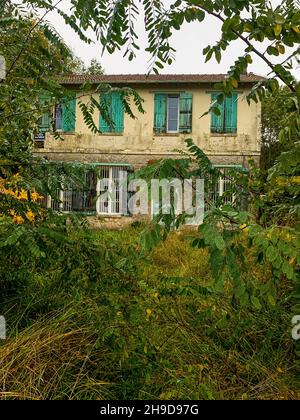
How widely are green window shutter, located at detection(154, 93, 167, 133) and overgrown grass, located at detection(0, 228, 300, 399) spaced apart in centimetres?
1221

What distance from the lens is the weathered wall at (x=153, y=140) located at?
15.1 m

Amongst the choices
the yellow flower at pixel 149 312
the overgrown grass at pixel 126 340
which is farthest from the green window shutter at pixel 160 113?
the yellow flower at pixel 149 312

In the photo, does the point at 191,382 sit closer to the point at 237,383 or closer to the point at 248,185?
the point at 237,383

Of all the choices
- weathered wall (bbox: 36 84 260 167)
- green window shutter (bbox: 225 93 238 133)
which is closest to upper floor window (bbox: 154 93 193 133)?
weathered wall (bbox: 36 84 260 167)

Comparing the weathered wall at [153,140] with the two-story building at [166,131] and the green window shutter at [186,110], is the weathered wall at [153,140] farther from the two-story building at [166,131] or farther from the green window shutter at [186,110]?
the green window shutter at [186,110]

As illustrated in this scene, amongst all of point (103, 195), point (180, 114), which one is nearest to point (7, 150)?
point (103, 195)

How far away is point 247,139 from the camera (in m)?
15.1

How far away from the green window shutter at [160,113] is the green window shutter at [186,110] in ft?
1.97

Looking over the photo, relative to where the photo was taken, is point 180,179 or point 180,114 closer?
point 180,179

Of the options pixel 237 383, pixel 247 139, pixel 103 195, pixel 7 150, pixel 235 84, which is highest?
pixel 247 139

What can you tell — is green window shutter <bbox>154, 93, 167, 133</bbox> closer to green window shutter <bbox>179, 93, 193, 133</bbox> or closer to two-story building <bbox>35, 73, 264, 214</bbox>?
two-story building <bbox>35, 73, 264, 214</bbox>

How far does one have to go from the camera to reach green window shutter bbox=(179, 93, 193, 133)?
15.2 metres

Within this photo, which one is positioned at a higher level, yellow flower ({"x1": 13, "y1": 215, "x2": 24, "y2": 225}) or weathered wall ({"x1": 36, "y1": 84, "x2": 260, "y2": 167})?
weathered wall ({"x1": 36, "y1": 84, "x2": 260, "y2": 167})

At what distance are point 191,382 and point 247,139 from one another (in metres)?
13.3
